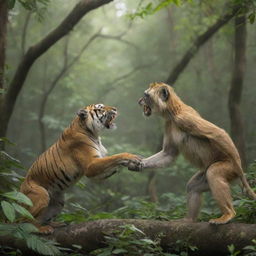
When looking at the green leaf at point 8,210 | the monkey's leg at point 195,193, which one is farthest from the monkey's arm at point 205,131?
the green leaf at point 8,210

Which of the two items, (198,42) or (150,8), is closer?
(150,8)

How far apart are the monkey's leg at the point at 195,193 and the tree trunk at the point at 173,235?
633 mm

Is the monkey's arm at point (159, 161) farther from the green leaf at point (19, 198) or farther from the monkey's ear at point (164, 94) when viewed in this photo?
the green leaf at point (19, 198)

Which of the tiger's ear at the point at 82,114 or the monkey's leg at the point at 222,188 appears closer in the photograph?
the monkey's leg at the point at 222,188

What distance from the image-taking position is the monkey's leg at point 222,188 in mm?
4828

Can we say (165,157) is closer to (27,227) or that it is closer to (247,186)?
(247,186)

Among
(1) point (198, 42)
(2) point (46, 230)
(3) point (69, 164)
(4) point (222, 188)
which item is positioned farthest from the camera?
(1) point (198, 42)

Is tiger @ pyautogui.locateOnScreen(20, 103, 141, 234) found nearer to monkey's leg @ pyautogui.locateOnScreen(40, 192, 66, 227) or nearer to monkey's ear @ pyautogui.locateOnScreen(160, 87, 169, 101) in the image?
monkey's leg @ pyautogui.locateOnScreen(40, 192, 66, 227)

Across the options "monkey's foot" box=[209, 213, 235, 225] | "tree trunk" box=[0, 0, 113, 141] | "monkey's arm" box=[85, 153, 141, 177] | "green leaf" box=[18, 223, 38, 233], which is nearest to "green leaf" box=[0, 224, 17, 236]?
"green leaf" box=[18, 223, 38, 233]

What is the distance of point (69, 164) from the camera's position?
5.80 m

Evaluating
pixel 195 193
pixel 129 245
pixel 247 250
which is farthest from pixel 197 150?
pixel 129 245

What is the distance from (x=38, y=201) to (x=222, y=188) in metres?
2.41

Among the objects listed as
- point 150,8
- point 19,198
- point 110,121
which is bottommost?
point 19,198

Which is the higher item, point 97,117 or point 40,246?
point 97,117
